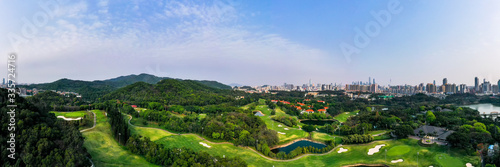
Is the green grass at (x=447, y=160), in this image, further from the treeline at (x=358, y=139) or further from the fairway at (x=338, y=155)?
the treeline at (x=358, y=139)

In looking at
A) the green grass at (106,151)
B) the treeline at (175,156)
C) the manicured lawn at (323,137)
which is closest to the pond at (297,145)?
the manicured lawn at (323,137)

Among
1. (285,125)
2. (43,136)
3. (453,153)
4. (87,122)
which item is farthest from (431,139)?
(87,122)

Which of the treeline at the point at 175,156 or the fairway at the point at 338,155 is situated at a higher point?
the treeline at the point at 175,156

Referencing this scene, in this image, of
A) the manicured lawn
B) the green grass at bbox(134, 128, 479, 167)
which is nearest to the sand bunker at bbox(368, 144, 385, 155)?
the green grass at bbox(134, 128, 479, 167)

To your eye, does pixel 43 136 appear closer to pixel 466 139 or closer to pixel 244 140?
pixel 244 140

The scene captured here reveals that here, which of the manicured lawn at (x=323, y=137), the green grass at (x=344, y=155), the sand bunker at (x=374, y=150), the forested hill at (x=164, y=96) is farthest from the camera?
the forested hill at (x=164, y=96)

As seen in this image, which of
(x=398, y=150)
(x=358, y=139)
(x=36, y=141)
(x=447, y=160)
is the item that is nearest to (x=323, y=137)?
(x=358, y=139)
